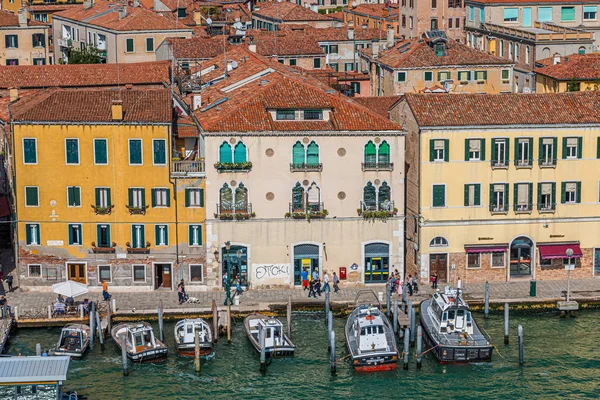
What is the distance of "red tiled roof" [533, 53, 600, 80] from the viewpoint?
291 ft

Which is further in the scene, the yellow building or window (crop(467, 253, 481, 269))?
window (crop(467, 253, 481, 269))

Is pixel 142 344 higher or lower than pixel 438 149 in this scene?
lower

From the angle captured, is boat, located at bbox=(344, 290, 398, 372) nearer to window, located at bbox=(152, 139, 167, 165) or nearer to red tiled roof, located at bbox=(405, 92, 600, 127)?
red tiled roof, located at bbox=(405, 92, 600, 127)

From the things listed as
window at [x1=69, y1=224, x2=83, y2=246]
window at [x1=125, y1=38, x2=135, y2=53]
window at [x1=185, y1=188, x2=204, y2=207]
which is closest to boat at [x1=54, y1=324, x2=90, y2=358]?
window at [x1=69, y1=224, x2=83, y2=246]

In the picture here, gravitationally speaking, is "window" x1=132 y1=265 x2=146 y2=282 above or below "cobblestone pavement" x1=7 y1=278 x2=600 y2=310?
above

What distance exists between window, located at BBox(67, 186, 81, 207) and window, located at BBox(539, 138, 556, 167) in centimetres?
2481

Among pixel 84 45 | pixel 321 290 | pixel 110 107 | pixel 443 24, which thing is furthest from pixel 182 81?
pixel 443 24

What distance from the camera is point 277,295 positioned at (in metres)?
71.2

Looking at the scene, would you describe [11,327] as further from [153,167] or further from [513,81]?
[513,81]

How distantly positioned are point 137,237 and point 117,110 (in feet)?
22.6

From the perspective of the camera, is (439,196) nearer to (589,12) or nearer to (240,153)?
(240,153)

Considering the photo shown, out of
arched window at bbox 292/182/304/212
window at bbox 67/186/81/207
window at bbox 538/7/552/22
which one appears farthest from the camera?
window at bbox 538/7/552/22

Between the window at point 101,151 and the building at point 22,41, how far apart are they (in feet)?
181

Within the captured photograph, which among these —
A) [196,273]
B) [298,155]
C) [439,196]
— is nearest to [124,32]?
[196,273]
